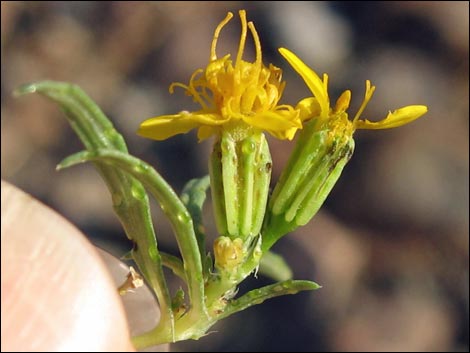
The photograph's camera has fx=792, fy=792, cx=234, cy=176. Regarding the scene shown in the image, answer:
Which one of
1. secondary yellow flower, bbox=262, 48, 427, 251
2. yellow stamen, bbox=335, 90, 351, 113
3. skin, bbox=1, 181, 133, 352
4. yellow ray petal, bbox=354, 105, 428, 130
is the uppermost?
yellow stamen, bbox=335, 90, 351, 113

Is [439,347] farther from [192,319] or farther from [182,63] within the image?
[192,319]

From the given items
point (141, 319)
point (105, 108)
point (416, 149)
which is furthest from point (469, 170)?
point (141, 319)

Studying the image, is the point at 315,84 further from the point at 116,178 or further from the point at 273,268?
the point at 273,268

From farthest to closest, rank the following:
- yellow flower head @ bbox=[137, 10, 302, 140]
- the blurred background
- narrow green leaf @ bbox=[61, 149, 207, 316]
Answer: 1. the blurred background
2. yellow flower head @ bbox=[137, 10, 302, 140]
3. narrow green leaf @ bbox=[61, 149, 207, 316]

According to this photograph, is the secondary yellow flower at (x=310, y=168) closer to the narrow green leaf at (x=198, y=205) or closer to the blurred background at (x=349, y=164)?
the narrow green leaf at (x=198, y=205)

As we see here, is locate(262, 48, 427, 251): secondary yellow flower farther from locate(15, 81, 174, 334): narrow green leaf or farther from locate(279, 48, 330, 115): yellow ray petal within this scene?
locate(15, 81, 174, 334): narrow green leaf

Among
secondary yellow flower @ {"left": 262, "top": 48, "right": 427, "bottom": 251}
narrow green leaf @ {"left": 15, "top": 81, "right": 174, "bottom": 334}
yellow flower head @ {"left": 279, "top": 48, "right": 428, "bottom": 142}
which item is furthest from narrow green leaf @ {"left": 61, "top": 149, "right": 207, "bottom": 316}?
yellow flower head @ {"left": 279, "top": 48, "right": 428, "bottom": 142}

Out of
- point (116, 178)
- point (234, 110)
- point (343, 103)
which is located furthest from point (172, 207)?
point (343, 103)
